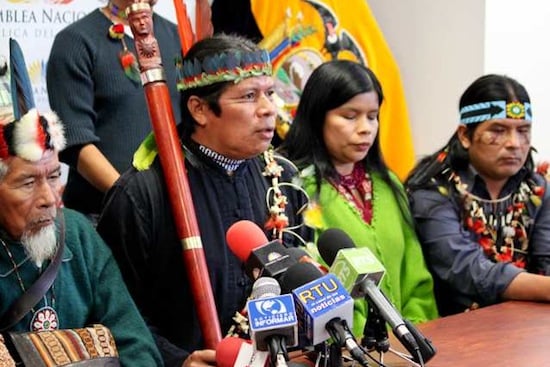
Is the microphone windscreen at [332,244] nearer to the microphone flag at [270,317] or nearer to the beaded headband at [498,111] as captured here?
the microphone flag at [270,317]

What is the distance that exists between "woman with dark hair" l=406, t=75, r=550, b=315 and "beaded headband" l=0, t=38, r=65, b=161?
1218mm

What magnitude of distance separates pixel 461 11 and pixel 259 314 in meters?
2.69

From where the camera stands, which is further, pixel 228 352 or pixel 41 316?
pixel 41 316

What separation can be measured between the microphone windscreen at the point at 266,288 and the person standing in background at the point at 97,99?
1.24 m

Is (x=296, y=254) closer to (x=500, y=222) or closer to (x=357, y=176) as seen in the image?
(x=357, y=176)

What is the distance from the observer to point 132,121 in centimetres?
265

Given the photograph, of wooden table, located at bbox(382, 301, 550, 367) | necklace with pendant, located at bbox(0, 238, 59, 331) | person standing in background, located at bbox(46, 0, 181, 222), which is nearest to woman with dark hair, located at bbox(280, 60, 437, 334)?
wooden table, located at bbox(382, 301, 550, 367)

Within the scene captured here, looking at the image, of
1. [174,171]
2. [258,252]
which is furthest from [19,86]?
[258,252]

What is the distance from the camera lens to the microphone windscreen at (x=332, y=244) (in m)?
1.58

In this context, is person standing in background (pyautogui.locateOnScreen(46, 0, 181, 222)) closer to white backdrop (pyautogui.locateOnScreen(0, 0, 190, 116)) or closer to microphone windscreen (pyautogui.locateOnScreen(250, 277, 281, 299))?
white backdrop (pyautogui.locateOnScreen(0, 0, 190, 116))

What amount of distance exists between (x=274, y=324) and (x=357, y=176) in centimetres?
137

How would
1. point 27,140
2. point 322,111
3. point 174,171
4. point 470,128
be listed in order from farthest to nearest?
point 470,128 < point 322,111 < point 174,171 < point 27,140

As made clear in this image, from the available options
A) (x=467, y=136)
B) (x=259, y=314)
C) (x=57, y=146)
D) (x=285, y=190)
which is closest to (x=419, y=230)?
(x=467, y=136)

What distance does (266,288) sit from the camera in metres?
1.33
